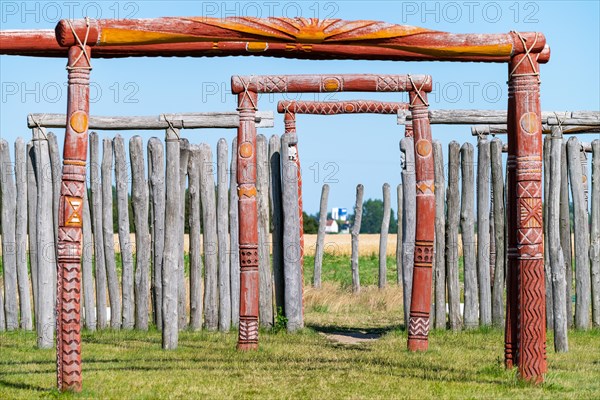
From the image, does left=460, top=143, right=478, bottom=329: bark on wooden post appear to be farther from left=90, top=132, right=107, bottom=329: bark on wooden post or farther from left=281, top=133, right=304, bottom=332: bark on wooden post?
left=90, top=132, right=107, bottom=329: bark on wooden post

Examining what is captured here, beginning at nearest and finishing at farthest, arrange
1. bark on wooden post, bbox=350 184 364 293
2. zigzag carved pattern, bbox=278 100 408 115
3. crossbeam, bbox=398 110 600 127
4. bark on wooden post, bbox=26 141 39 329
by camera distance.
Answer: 1. bark on wooden post, bbox=26 141 39 329
2. crossbeam, bbox=398 110 600 127
3. zigzag carved pattern, bbox=278 100 408 115
4. bark on wooden post, bbox=350 184 364 293

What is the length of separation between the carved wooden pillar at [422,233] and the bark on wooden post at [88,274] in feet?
13.1

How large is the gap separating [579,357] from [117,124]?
5.57 m

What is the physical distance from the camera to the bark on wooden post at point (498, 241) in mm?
11867

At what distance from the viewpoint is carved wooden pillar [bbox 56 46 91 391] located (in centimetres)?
730

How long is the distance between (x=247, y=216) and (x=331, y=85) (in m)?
1.85

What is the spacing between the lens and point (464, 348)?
10.2m

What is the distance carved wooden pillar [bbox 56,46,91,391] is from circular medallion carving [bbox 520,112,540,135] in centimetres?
322

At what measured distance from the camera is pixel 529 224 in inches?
308

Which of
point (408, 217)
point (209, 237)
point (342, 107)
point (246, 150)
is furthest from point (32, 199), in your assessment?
point (408, 217)

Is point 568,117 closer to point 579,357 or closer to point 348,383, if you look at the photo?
point 579,357

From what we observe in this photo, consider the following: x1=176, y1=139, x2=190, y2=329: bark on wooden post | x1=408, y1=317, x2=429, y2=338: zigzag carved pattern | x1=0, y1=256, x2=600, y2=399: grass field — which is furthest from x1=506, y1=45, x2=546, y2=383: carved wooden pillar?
x1=176, y1=139, x2=190, y2=329: bark on wooden post

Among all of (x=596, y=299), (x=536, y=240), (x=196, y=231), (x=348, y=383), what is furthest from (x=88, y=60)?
(x=596, y=299)

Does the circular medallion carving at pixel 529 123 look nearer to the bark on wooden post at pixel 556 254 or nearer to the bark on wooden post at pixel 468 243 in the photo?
the bark on wooden post at pixel 556 254
